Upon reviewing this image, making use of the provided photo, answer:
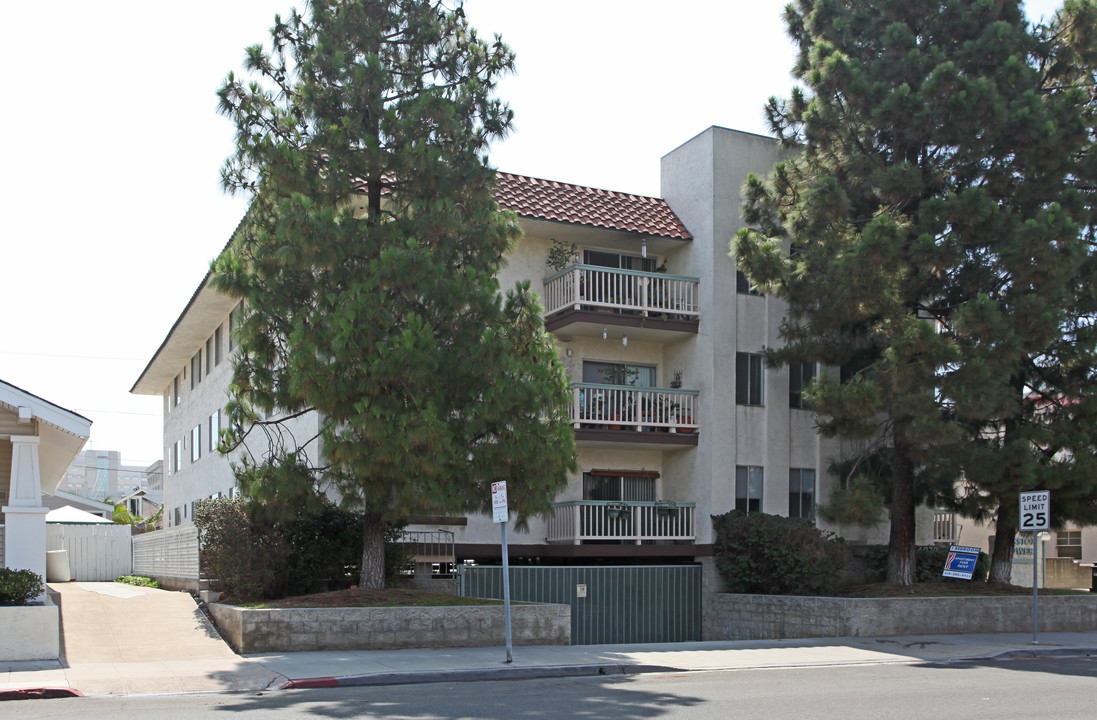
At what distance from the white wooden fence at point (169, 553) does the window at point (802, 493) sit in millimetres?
13332

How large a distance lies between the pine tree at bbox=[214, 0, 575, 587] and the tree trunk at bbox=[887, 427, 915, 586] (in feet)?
28.3

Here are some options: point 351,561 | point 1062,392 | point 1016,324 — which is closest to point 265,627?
point 351,561

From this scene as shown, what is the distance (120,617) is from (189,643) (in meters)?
2.93

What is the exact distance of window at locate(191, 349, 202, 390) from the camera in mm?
34156

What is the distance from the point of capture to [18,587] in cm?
1477

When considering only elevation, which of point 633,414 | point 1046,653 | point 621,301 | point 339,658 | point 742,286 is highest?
point 742,286

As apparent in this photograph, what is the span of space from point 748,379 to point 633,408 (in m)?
3.12

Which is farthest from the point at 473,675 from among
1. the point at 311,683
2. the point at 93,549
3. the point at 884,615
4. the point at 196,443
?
the point at 196,443

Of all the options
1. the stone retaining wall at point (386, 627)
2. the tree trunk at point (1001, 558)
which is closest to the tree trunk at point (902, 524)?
the tree trunk at point (1001, 558)

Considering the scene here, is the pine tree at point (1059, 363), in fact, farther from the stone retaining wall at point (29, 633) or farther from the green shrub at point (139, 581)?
the green shrub at point (139, 581)

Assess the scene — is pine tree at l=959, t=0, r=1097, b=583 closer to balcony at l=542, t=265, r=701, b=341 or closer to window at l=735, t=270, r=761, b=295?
window at l=735, t=270, r=761, b=295

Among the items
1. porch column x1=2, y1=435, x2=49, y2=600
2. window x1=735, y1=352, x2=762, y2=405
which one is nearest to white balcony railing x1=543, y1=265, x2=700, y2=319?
window x1=735, y1=352, x2=762, y2=405

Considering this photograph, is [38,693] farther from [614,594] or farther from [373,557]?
[614,594]

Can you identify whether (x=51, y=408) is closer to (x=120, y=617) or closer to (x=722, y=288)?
(x=120, y=617)
